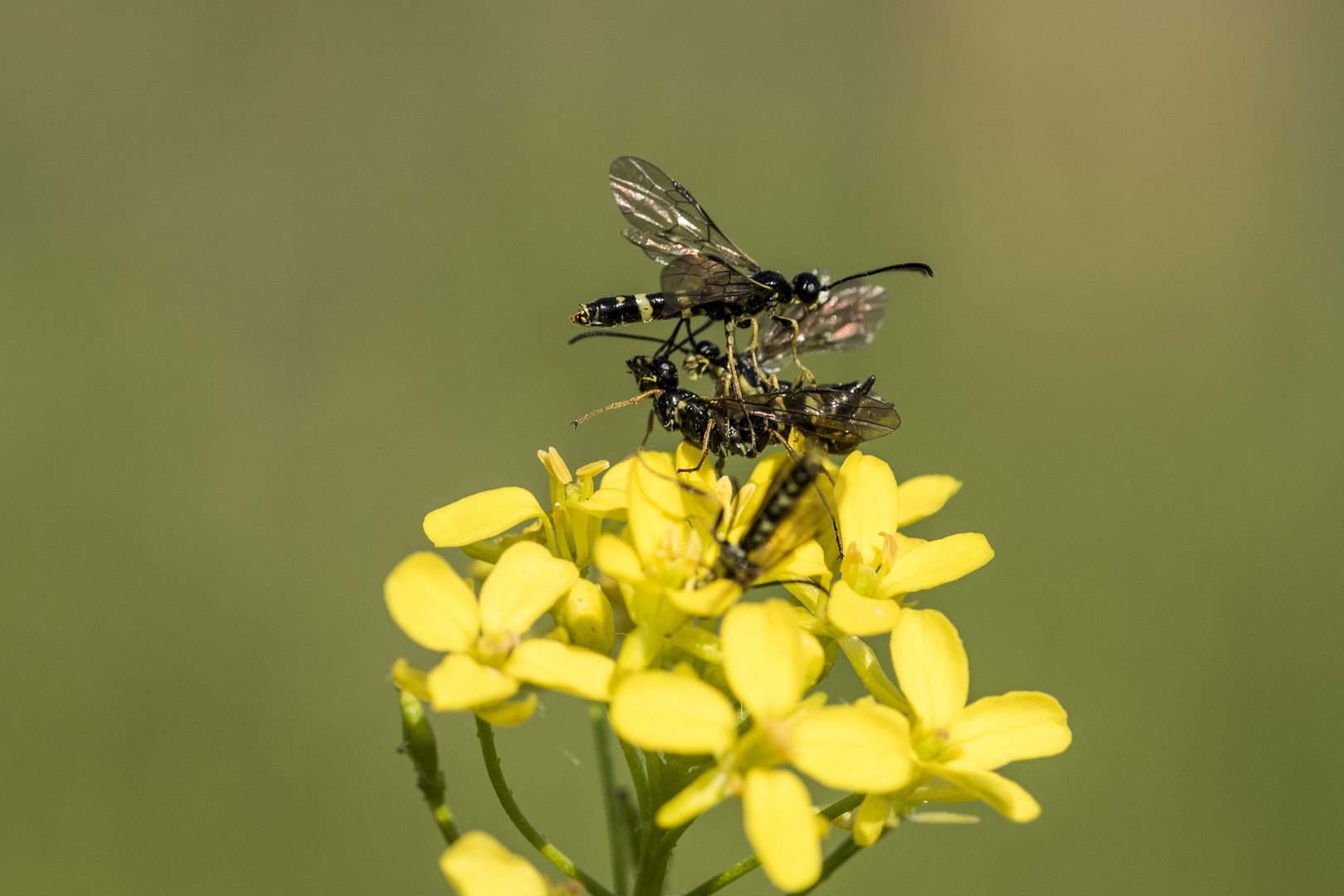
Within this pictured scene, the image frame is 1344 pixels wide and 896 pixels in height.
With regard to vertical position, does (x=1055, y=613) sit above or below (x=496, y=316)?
below

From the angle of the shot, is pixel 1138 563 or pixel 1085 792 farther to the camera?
pixel 1138 563

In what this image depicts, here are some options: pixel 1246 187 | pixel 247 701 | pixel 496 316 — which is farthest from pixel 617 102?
pixel 247 701

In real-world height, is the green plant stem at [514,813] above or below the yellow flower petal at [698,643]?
below

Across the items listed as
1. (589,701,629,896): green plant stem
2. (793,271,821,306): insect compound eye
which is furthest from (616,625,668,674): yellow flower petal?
(793,271,821,306): insect compound eye

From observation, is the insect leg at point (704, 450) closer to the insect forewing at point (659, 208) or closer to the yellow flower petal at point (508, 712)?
the yellow flower petal at point (508, 712)

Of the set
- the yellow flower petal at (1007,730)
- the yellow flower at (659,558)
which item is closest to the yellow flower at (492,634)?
the yellow flower at (659,558)

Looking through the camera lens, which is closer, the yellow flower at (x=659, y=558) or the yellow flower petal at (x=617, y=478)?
the yellow flower at (x=659, y=558)

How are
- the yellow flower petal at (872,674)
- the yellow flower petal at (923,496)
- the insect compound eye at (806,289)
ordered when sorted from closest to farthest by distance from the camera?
the yellow flower petal at (872,674) → the yellow flower petal at (923,496) → the insect compound eye at (806,289)

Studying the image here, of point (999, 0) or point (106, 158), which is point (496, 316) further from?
point (999, 0)
